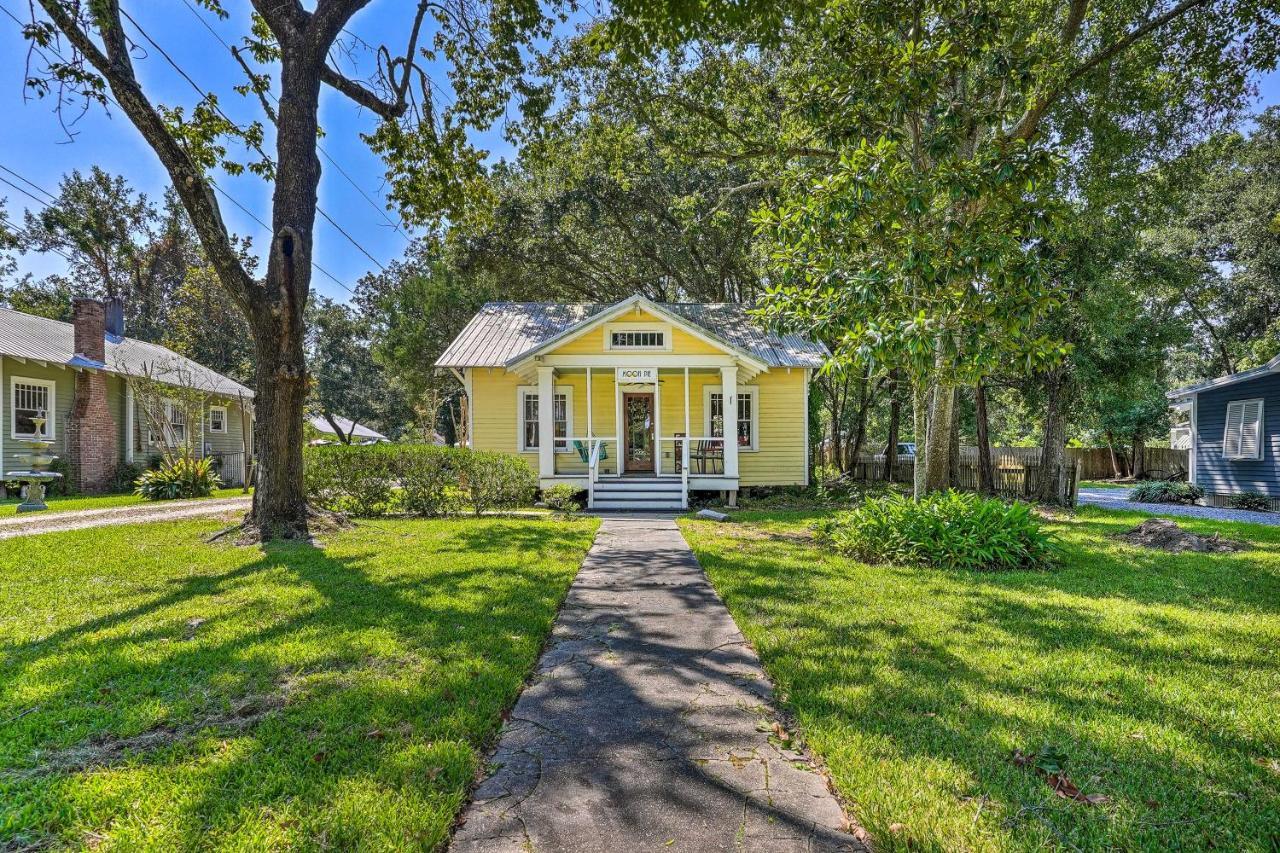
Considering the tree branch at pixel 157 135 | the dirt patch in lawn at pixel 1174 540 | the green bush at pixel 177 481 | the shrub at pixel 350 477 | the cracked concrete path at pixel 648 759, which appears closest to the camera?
the cracked concrete path at pixel 648 759

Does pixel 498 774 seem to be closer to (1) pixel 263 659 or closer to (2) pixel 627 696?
(2) pixel 627 696

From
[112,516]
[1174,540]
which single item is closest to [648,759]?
[1174,540]

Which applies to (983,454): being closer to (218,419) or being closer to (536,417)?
(536,417)

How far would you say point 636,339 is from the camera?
46.0 feet

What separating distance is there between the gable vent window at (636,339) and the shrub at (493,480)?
4.05 meters

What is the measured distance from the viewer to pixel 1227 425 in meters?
15.4

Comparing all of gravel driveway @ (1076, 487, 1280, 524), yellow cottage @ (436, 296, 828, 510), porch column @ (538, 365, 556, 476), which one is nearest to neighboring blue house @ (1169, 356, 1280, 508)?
gravel driveway @ (1076, 487, 1280, 524)

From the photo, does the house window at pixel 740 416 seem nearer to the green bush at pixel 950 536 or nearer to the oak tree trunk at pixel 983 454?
the oak tree trunk at pixel 983 454

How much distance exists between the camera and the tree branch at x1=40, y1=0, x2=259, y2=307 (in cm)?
686

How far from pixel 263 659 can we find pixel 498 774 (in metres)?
2.20

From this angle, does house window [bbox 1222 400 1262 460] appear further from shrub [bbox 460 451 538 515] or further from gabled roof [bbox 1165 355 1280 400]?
shrub [bbox 460 451 538 515]

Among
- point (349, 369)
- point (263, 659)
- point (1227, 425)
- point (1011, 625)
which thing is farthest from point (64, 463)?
point (1227, 425)

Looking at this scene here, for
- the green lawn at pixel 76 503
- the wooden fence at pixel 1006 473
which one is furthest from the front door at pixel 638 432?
the green lawn at pixel 76 503

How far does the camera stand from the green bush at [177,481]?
13.8m
